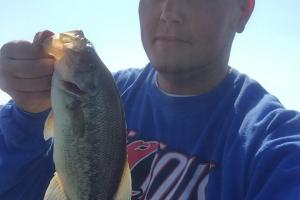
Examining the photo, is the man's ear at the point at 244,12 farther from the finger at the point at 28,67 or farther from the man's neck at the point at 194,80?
the finger at the point at 28,67

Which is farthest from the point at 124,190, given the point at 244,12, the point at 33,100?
the point at 244,12

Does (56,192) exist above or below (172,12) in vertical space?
below

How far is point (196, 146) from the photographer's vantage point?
3928mm

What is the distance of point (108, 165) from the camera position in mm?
3273

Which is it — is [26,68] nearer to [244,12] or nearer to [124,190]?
[124,190]

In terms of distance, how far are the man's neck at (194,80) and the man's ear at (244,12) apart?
54cm

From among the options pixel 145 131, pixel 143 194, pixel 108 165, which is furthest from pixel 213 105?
pixel 108 165

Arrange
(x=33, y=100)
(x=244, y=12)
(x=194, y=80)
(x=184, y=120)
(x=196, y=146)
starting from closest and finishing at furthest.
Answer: (x=33, y=100) < (x=196, y=146) < (x=184, y=120) < (x=194, y=80) < (x=244, y=12)

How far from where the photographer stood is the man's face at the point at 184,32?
396 centimetres

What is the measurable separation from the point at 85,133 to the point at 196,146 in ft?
3.31

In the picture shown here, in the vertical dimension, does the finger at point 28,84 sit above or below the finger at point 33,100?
above

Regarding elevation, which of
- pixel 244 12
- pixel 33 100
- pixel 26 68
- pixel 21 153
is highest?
pixel 244 12

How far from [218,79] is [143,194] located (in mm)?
1071

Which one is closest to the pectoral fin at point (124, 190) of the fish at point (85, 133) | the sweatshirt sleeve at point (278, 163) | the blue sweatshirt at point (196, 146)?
the fish at point (85, 133)
